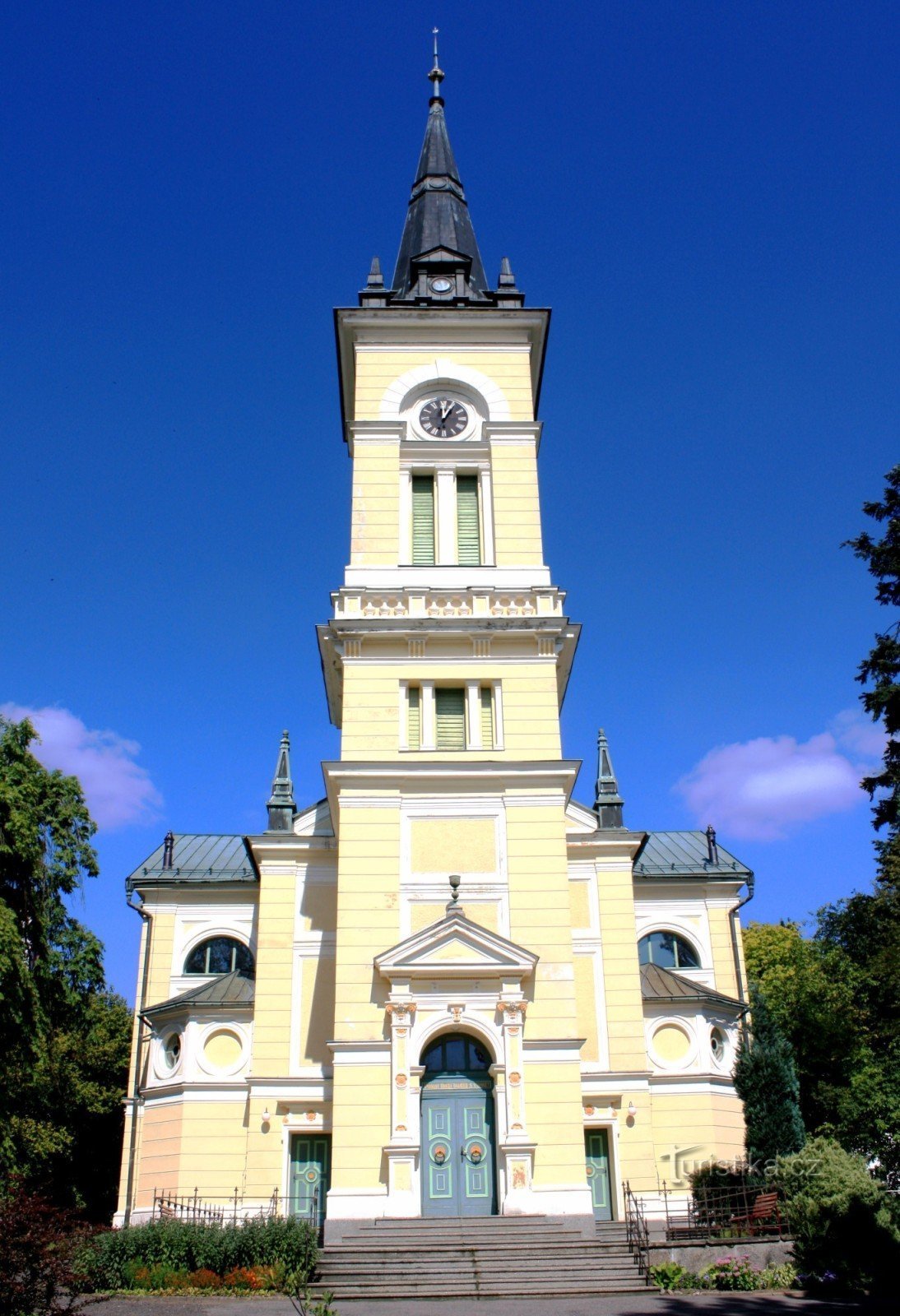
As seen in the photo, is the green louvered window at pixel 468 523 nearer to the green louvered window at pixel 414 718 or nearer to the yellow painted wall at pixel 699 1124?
the green louvered window at pixel 414 718

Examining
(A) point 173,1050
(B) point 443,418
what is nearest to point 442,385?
(B) point 443,418

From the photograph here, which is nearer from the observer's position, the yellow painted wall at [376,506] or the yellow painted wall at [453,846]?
the yellow painted wall at [453,846]

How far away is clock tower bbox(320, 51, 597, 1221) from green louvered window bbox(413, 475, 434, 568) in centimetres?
6

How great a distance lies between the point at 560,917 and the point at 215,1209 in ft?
36.1

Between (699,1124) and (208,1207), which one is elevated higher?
(699,1124)

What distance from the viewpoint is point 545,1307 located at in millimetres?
17438

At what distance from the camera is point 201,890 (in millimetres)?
35844

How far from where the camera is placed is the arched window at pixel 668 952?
116 ft

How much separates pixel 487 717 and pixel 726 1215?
39.4 feet

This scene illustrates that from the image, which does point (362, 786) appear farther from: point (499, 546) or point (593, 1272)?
point (593, 1272)

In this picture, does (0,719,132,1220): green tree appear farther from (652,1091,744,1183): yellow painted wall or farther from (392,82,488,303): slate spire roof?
(392,82,488,303): slate spire roof

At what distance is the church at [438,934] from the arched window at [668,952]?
0.13m

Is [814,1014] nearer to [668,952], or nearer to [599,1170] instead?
[668,952]

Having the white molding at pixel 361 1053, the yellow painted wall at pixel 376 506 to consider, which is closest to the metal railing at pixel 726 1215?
the white molding at pixel 361 1053
